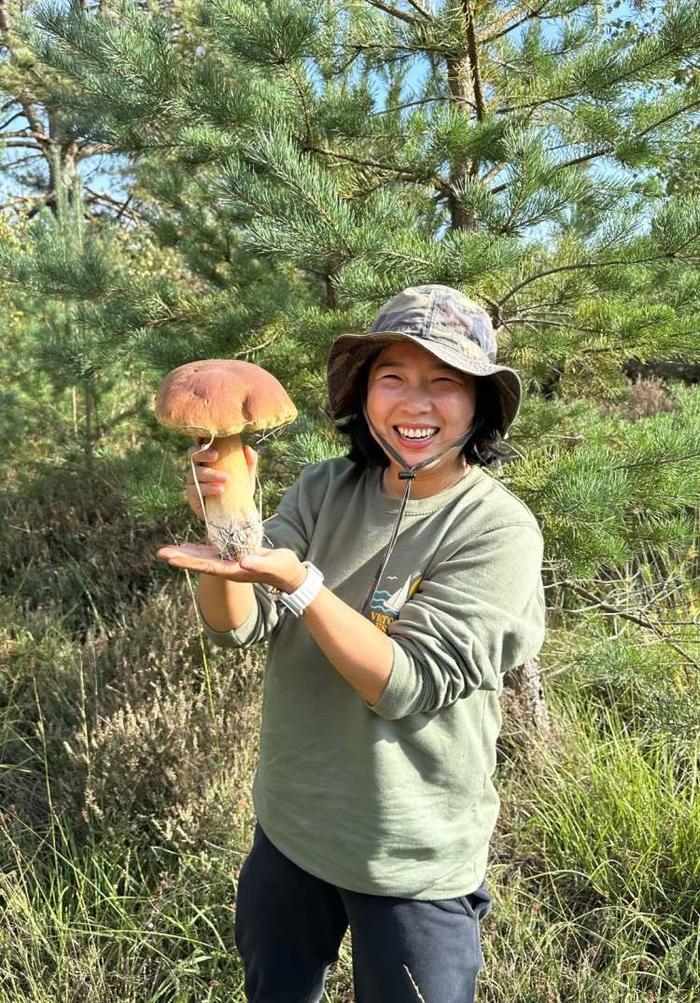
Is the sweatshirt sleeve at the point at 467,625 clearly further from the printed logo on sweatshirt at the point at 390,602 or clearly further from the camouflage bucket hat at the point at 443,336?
the camouflage bucket hat at the point at 443,336

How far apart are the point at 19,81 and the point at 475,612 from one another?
601 centimetres

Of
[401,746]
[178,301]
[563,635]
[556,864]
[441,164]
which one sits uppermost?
[441,164]

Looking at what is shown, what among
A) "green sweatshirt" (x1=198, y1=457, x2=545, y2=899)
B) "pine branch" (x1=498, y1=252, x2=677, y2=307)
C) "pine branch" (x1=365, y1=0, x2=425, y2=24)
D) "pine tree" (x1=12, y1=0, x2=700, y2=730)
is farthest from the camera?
"pine branch" (x1=365, y1=0, x2=425, y2=24)

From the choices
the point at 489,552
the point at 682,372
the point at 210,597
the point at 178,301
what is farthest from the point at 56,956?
the point at 682,372

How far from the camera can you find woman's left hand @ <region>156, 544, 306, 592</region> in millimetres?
1002

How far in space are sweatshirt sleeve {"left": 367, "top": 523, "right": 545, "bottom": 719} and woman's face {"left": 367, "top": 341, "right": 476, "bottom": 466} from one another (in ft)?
0.63

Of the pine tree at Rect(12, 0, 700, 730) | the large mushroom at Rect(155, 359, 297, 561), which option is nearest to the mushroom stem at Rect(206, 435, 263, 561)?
the large mushroom at Rect(155, 359, 297, 561)

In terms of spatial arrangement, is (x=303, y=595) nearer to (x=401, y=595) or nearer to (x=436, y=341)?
(x=401, y=595)

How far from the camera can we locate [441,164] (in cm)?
235

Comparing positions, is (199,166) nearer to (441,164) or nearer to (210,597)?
(441,164)

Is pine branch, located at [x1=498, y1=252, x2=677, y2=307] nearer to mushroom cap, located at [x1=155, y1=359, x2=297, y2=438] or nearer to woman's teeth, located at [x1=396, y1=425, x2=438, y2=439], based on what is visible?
woman's teeth, located at [x1=396, y1=425, x2=438, y2=439]

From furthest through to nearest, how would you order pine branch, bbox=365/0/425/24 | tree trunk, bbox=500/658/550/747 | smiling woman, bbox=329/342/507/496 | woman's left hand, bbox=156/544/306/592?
1. tree trunk, bbox=500/658/550/747
2. pine branch, bbox=365/0/425/24
3. smiling woman, bbox=329/342/507/496
4. woman's left hand, bbox=156/544/306/592

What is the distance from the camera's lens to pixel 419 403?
4.03 feet

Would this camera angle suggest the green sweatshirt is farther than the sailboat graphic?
No
